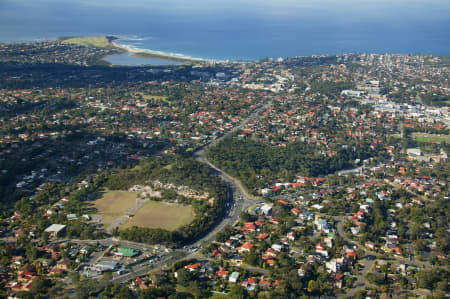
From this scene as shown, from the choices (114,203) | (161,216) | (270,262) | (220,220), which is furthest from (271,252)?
(114,203)

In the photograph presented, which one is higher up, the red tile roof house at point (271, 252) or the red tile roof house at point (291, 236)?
the red tile roof house at point (291, 236)

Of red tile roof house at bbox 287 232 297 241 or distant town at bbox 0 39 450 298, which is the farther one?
red tile roof house at bbox 287 232 297 241

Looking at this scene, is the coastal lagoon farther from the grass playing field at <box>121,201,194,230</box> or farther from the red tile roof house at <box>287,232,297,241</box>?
the red tile roof house at <box>287,232,297,241</box>

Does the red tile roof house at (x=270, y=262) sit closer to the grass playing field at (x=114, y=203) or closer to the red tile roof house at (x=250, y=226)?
the red tile roof house at (x=250, y=226)

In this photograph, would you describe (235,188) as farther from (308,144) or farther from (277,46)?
(277,46)

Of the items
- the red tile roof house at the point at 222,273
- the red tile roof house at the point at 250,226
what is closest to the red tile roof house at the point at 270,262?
the red tile roof house at the point at 222,273

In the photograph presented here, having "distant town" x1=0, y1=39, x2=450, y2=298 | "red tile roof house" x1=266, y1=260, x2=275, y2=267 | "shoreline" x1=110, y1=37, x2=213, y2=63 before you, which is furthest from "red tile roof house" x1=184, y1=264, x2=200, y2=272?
"shoreline" x1=110, y1=37, x2=213, y2=63
